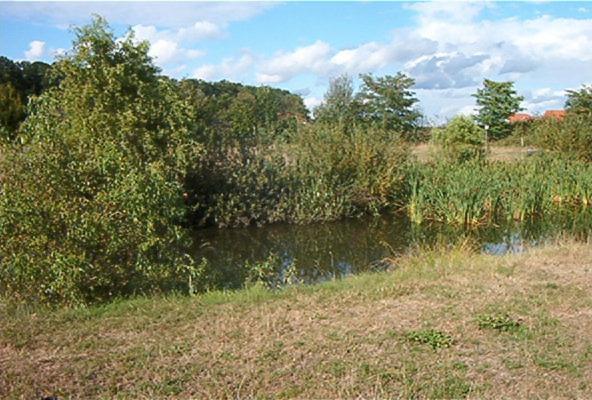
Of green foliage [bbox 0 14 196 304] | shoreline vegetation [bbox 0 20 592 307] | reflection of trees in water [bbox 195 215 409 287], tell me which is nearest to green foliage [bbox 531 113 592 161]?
shoreline vegetation [bbox 0 20 592 307]

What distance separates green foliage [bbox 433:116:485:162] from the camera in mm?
20656

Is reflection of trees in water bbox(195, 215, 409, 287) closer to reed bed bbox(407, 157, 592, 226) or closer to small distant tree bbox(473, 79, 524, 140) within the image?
reed bed bbox(407, 157, 592, 226)

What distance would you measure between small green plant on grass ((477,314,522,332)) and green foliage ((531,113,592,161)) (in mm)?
16609

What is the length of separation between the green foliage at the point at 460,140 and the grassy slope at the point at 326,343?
13.6m

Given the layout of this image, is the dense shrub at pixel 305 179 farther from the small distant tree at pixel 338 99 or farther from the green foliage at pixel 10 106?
the green foliage at pixel 10 106

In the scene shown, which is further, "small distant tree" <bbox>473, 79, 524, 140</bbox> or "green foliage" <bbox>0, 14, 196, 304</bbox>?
"small distant tree" <bbox>473, 79, 524, 140</bbox>

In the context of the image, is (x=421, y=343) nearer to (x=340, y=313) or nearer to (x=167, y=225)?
(x=340, y=313)

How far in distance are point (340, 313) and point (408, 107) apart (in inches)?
1105

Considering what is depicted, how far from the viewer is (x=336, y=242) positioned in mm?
14242

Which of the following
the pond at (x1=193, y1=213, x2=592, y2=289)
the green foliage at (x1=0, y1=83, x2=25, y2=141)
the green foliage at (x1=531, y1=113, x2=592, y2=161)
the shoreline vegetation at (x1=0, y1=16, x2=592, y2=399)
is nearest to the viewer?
the shoreline vegetation at (x1=0, y1=16, x2=592, y2=399)

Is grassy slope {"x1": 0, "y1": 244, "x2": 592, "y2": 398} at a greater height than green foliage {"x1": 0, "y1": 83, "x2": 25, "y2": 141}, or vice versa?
green foliage {"x1": 0, "y1": 83, "x2": 25, "y2": 141}

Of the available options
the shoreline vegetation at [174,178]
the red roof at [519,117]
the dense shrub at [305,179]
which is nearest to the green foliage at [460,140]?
the shoreline vegetation at [174,178]

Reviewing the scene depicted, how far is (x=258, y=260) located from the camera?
12.1 meters

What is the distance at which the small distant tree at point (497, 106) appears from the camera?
106 ft
